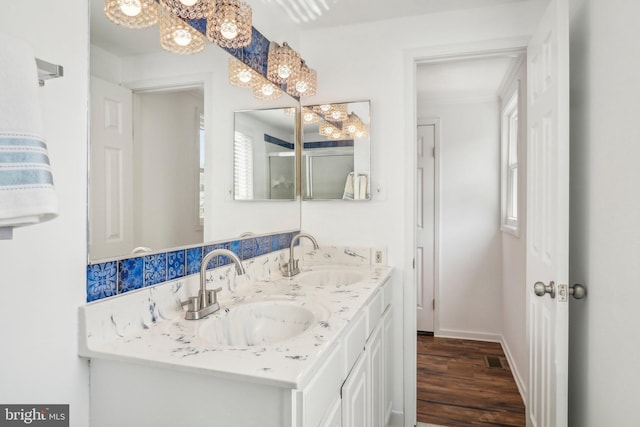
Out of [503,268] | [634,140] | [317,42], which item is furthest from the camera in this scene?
[503,268]

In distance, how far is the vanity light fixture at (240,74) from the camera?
5.63 ft

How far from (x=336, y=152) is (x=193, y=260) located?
1234 millimetres

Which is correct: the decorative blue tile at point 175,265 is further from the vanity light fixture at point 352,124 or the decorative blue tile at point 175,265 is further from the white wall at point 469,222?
the white wall at point 469,222

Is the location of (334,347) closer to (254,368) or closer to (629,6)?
(254,368)

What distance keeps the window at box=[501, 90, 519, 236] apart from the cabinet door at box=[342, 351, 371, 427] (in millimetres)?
2151

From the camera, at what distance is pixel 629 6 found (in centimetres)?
108

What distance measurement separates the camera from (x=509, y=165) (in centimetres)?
324

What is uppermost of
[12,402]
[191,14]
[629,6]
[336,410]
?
[191,14]

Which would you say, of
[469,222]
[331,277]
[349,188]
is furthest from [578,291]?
[469,222]

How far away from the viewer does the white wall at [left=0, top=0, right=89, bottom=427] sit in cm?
82

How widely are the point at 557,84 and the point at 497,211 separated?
2269 mm

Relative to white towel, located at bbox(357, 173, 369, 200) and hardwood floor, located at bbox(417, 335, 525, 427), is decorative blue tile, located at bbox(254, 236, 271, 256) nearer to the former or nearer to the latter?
white towel, located at bbox(357, 173, 369, 200)

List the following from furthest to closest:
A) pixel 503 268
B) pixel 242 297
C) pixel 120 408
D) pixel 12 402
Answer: pixel 503 268, pixel 242 297, pixel 120 408, pixel 12 402

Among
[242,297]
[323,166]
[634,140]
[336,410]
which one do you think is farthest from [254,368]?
[323,166]
